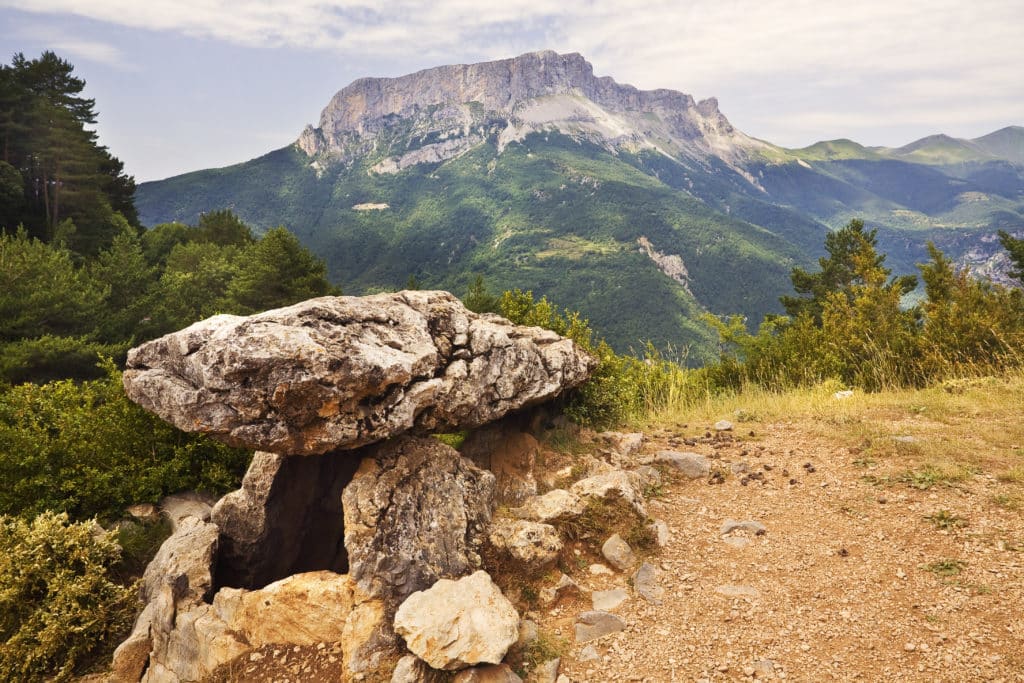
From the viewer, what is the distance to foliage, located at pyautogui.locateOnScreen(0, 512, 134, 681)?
5590 mm

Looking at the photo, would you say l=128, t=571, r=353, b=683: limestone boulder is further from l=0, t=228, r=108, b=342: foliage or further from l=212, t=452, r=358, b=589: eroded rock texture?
l=0, t=228, r=108, b=342: foliage

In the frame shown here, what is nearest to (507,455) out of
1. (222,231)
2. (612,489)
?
(612,489)

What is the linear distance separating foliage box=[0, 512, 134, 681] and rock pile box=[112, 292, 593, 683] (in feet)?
1.64

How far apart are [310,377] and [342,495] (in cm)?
186

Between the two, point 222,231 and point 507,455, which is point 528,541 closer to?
point 507,455

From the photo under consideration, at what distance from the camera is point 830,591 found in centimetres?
571

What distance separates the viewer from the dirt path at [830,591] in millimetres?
4750

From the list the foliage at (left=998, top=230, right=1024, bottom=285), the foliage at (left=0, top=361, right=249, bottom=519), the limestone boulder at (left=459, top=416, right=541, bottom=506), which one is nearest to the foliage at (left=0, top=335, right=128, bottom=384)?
the foliage at (left=0, top=361, right=249, bottom=519)

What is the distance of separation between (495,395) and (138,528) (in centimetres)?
591

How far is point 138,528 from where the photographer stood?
7.95 m

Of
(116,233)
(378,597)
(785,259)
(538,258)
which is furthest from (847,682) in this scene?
(785,259)

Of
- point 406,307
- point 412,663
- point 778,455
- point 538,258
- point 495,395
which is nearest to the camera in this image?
point 412,663

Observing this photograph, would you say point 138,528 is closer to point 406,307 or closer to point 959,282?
point 406,307

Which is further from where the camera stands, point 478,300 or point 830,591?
point 478,300
